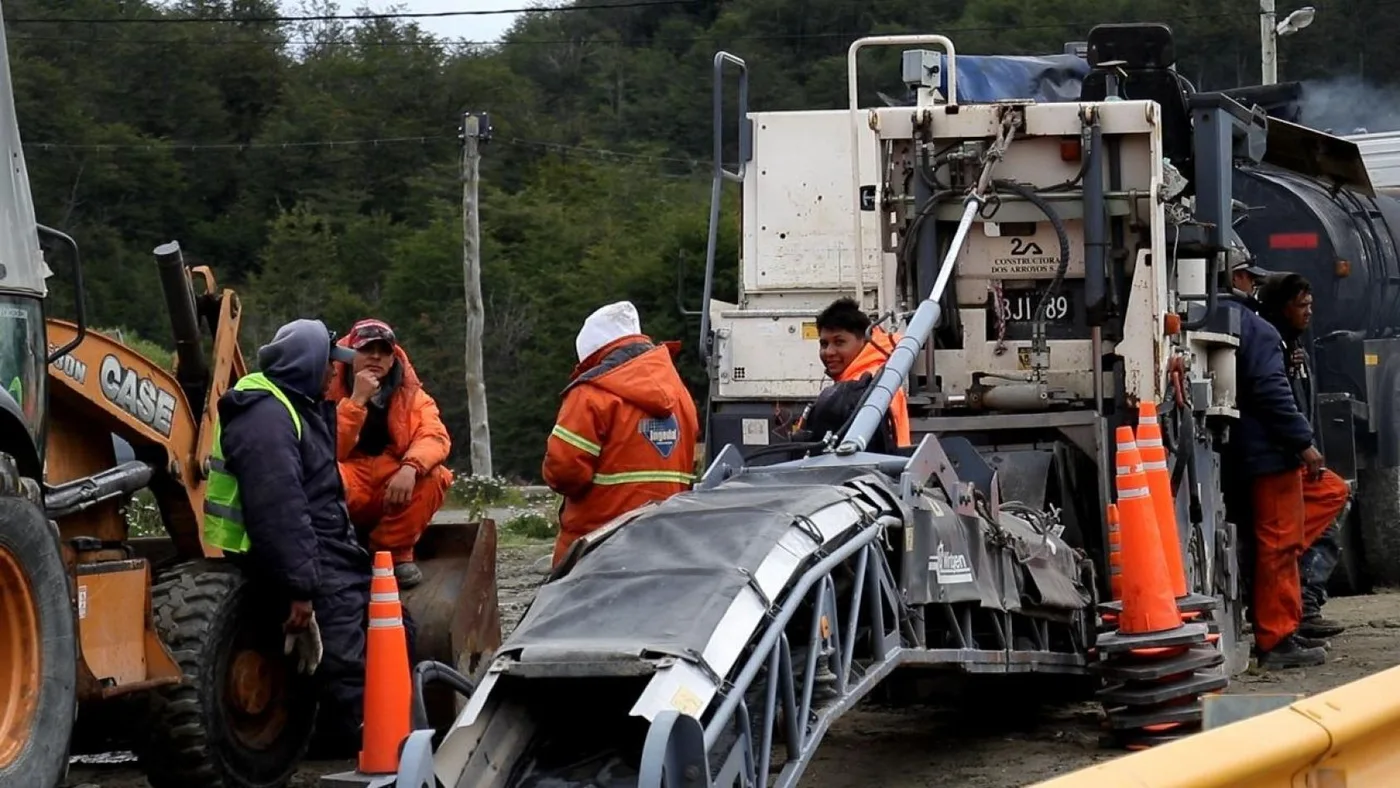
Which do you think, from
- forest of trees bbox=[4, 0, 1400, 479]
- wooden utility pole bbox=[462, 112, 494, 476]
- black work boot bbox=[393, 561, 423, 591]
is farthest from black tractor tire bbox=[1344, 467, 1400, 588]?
forest of trees bbox=[4, 0, 1400, 479]

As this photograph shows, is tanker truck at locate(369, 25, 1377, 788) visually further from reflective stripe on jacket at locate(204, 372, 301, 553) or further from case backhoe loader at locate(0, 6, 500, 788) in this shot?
reflective stripe on jacket at locate(204, 372, 301, 553)

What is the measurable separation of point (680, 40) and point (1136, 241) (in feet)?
195

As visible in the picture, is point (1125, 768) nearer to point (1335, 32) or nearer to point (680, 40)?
point (1335, 32)

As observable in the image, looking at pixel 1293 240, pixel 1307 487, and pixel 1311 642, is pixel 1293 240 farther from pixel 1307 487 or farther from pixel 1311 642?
pixel 1311 642

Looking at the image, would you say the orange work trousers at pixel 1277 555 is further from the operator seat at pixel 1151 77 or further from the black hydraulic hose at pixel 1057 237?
the black hydraulic hose at pixel 1057 237

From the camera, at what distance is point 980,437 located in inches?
380

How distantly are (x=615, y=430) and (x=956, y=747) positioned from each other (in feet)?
5.94

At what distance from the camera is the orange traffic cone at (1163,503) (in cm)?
828

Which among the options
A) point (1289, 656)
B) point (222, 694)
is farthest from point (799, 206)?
point (222, 694)

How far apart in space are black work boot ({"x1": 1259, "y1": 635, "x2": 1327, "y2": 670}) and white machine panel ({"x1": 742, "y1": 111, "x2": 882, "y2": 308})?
4.64m

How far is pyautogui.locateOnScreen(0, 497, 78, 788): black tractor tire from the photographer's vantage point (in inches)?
238

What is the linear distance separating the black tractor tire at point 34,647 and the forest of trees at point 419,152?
31.1 meters

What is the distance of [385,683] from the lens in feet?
21.2

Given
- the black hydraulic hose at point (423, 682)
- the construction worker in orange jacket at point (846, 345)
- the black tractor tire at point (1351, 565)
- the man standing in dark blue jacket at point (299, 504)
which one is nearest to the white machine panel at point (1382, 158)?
the black tractor tire at point (1351, 565)
